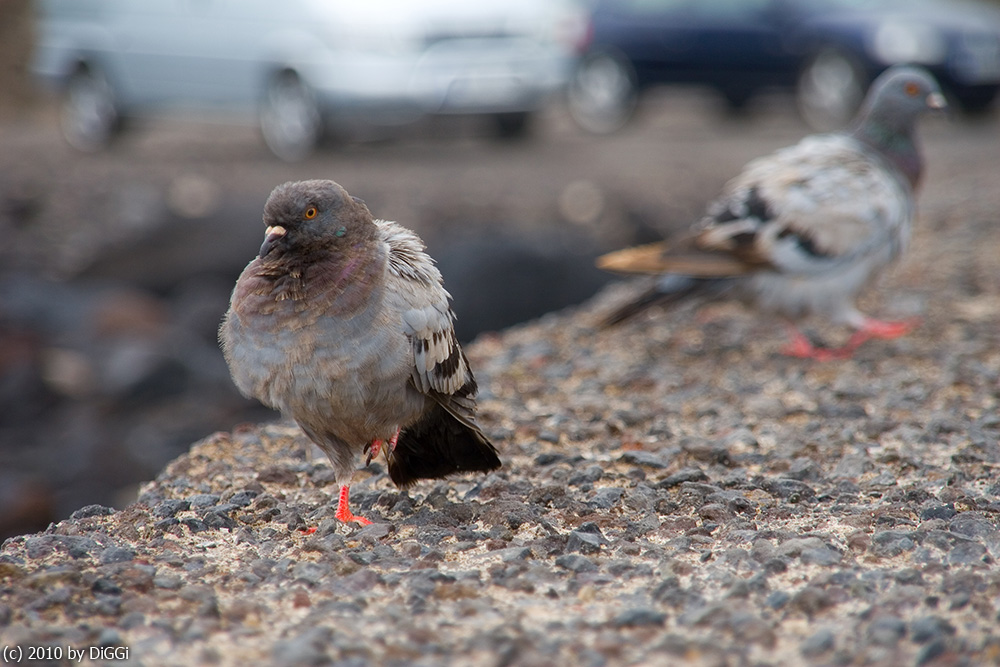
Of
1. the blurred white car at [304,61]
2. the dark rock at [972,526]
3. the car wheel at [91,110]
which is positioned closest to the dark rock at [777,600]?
the dark rock at [972,526]

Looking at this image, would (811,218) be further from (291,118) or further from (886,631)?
(291,118)

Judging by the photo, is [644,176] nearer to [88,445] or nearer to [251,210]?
[251,210]

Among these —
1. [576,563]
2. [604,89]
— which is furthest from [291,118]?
[576,563]

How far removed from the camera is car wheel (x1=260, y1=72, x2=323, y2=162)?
1191 cm

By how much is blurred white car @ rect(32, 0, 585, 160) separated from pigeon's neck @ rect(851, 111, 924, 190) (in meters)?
6.10

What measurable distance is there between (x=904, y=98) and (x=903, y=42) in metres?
8.21

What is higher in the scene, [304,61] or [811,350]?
[304,61]

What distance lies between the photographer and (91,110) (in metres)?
13.4

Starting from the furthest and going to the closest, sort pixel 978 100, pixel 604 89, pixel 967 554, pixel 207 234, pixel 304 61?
pixel 604 89, pixel 978 100, pixel 304 61, pixel 207 234, pixel 967 554

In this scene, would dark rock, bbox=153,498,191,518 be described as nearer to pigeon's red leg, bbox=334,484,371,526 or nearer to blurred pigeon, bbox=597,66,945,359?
pigeon's red leg, bbox=334,484,371,526

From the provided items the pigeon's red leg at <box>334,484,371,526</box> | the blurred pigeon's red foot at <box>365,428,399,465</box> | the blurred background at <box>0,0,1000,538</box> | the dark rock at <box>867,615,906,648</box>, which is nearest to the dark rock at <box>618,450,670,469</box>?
the blurred pigeon's red foot at <box>365,428,399,465</box>

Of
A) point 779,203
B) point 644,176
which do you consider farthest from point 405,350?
point 644,176

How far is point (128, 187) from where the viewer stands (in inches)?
435

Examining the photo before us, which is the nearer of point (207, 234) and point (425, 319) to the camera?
point (425, 319)
